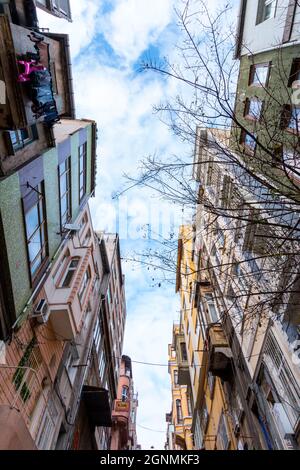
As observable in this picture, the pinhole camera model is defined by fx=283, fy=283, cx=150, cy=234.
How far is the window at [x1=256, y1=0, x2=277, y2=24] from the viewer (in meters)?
11.5

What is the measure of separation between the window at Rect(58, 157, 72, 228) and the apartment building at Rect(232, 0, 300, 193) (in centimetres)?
743

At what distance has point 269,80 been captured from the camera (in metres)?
11.4

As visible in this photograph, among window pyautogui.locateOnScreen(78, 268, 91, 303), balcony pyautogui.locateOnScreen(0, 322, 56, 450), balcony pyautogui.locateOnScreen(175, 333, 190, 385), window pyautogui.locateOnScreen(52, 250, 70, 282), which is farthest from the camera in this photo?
balcony pyautogui.locateOnScreen(175, 333, 190, 385)

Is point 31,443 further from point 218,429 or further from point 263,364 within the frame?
point 218,429

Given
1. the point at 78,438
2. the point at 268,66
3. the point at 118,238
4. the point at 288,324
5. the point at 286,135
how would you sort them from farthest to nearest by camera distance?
the point at 118,238 < the point at 78,438 < the point at 268,66 < the point at 286,135 < the point at 288,324

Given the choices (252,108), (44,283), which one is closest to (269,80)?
(252,108)

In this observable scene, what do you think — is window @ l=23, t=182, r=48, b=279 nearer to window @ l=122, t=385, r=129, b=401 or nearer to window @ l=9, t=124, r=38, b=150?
window @ l=9, t=124, r=38, b=150

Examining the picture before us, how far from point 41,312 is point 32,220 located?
12.0 feet

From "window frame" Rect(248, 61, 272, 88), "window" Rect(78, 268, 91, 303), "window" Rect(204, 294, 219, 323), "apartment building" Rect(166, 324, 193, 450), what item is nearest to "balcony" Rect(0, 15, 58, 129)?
"window frame" Rect(248, 61, 272, 88)

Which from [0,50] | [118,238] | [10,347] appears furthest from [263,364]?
[118,238]

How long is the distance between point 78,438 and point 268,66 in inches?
838

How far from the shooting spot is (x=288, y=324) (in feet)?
27.7

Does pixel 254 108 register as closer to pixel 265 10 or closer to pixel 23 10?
pixel 265 10

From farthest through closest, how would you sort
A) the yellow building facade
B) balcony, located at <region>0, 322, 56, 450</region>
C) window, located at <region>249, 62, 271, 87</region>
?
the yellow building facade → window, located at <region>249, 62, 271, 87</region> → balcony, located at <region>0, 322, 56, 450</region>
